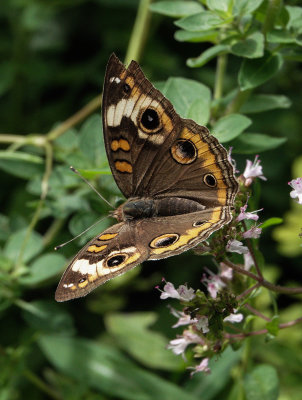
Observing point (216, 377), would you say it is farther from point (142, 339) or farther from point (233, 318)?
point (233, 318)

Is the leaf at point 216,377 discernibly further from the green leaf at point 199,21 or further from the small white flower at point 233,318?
the green leaf at point 199,21

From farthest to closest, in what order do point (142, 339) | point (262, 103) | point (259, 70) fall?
point (142, 339)
point (262, 103)
point (259, 70)

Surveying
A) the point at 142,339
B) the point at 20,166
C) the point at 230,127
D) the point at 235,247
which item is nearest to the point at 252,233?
the point at 235,247

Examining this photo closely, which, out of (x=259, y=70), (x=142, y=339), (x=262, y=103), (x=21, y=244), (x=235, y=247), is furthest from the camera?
(x=142, y=339)

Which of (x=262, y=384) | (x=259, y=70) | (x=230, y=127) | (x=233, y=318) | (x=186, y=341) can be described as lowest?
(x=262, y=384)

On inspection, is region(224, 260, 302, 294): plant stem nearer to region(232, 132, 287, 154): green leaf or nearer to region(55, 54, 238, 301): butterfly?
region(55, 54, 238, 301): butterfly

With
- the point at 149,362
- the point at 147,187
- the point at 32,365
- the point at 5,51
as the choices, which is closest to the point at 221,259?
the point at 147,187

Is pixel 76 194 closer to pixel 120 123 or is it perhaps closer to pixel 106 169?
pixel 106 169
